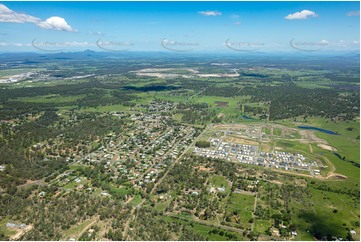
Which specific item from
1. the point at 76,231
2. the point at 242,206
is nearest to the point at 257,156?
the point at 242,206

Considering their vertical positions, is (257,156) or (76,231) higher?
(76,231)

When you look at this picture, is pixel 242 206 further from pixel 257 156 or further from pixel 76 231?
pixel 76 231

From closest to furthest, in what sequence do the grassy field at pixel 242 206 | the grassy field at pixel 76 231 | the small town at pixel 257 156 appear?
the grassy field at pixel 76 231 < the grassy field at pixel 242 206 < the small town at pixel 257 156

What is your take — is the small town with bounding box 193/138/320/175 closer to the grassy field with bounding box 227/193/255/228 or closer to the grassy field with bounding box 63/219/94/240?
the grassy field with bounding box 227/193/255/228

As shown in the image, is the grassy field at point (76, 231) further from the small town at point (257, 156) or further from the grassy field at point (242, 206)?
the small town at point (257, 156)

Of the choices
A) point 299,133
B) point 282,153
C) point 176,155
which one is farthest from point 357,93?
point 176,155

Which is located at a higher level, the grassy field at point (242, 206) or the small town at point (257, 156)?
the grassy field at point (242, 206)

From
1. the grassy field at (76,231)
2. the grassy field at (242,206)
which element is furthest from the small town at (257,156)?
the grassy field at (76,231)

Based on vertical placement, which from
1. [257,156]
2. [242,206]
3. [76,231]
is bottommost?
[257,156]

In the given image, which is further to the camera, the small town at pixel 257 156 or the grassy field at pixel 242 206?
the small town at pixel 257 156

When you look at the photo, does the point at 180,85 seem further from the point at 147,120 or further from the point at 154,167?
the point at 154,167

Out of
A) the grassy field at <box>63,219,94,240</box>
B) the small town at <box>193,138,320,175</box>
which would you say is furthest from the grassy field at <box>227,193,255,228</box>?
the grassy field at <box>63,219,94,240</box>
